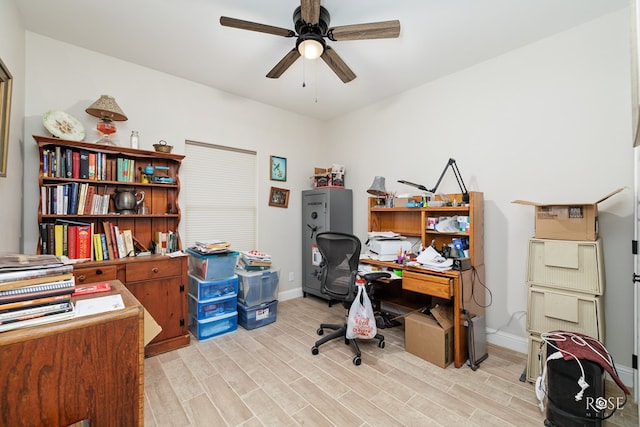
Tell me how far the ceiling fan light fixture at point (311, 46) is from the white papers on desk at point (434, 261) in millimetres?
1932

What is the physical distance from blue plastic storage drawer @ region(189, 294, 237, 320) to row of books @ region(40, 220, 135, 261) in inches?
30.6

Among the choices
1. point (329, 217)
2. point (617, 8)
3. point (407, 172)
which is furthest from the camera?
point (329, 217)

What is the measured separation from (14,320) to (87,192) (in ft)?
6.23

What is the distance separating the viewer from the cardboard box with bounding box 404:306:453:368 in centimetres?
225

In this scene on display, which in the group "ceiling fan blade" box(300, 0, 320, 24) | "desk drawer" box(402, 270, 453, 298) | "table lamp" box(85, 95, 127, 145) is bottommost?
"desk drawer" box(402, 270, 453, 298)

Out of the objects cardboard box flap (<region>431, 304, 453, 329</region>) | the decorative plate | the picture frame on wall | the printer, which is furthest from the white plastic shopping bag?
the decorative plate

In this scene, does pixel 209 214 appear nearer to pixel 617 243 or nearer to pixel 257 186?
pixel 257 186

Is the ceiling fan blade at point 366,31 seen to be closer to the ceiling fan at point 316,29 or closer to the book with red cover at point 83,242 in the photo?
the ceiling fan at point 316,29

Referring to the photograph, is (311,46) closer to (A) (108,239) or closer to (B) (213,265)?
(B) (213,265)

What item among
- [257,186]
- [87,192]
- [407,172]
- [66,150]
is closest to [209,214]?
[257,186]

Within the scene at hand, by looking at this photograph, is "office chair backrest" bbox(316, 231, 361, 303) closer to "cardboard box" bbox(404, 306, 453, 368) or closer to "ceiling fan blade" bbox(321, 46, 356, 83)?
"cardboard box" bbox(404, 306, 453, 368)

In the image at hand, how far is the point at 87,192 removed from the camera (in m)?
2.36

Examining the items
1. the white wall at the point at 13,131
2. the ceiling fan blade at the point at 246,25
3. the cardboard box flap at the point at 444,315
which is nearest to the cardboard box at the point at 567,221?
the cardboard box flap at the point at 444,315

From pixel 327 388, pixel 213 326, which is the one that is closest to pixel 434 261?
pixel 327 388
